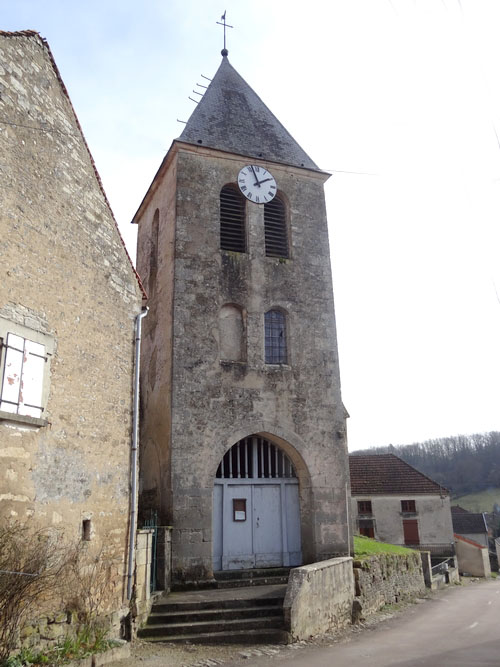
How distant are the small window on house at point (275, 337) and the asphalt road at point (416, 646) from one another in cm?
647

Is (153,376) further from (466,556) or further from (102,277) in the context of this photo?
(466,556)

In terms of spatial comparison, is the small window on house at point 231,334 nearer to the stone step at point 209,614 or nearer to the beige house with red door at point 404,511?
the stone step at point 209,614

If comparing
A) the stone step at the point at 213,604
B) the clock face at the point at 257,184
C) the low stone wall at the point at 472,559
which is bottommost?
the low stone wall at the point at 472,559

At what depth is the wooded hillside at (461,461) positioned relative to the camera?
8519 centimetres

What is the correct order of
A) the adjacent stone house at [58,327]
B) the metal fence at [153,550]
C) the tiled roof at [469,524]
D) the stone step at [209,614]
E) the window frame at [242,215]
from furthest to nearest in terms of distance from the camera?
the tiled roof at [469,524], the window frame at [242,215], the metal fence at [153,550], the stone step at [209,614], the adjacent stone house at [58,327]

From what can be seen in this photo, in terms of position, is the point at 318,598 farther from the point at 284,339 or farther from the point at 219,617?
the point at 284,339

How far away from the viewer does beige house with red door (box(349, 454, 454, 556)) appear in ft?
101

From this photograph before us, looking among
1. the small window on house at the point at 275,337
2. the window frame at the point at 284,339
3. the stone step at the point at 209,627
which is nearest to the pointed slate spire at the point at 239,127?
the window frame at the point at 284,339

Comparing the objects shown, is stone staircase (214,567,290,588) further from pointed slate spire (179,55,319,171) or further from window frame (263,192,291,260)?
pointed slate spire (179,55,319,171)

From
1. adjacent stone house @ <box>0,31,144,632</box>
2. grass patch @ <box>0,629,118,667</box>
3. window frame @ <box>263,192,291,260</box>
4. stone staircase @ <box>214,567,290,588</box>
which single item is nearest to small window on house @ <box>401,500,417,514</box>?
stone staircase @ <box>214,567,290,588</box>

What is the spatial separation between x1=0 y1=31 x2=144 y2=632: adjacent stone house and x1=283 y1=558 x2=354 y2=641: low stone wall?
9.31ft

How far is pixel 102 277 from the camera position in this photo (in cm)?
993

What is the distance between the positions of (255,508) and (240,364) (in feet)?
11.3

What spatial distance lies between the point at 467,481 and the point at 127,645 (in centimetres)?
8640
